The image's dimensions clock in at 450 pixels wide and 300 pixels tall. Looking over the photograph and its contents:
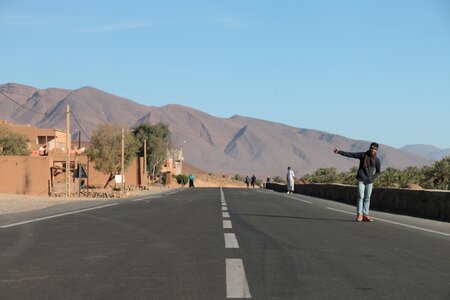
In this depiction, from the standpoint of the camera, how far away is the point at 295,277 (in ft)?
23.0

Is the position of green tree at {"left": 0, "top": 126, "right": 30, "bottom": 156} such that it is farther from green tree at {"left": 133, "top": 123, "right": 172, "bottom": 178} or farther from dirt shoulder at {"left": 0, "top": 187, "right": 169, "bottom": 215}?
dirt shoulder at {"left": 0, "top": 187, "right": 169, "bottom": 215}

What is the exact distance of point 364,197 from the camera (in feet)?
53.1

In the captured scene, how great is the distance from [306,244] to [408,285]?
11.1ft

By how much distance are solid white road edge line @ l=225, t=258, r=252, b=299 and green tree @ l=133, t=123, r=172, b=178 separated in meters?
91.4

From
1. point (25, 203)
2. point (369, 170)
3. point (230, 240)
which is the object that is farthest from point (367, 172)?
point (25, 203)

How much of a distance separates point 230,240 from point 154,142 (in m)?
98.5

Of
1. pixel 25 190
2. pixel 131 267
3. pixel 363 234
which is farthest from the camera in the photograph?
pixel 25 190

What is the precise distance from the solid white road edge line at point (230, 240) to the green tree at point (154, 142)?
8813 cm

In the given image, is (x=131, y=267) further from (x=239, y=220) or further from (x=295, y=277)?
(x=239, y=220)

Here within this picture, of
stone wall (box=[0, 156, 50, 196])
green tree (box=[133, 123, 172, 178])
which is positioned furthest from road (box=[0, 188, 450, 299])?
green tree (box=[133, 123, 172, 178])

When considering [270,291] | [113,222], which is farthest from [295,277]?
[113,222]

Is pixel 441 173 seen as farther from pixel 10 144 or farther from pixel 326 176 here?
pixel 10 144

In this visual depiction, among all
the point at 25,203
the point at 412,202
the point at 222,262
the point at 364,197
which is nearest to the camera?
the point at 222,262

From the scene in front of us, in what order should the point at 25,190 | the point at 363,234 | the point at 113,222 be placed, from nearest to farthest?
1. the point at 363,234
2. the point at 113,222
3. the point at 25,190
